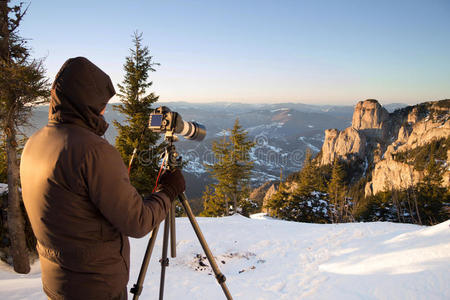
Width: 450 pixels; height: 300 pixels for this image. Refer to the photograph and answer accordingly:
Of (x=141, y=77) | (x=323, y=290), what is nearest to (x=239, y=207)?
(x=141, y=77)

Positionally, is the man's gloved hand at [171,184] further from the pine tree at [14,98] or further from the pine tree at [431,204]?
the pine tree at [431,204]

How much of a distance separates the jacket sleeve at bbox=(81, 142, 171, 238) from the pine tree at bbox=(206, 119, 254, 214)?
69.8ft

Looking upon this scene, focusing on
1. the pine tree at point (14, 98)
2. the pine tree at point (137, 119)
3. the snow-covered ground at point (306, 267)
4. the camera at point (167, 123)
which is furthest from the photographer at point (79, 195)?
the pine tree at point (137, 119)

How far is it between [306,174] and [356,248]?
25.3 metres

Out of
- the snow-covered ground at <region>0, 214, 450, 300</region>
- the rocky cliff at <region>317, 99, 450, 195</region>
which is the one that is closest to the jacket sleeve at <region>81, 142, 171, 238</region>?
the snow-covered ground at <region>0, 214, 450, 300</region>

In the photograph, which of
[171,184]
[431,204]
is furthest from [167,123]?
[431,204]

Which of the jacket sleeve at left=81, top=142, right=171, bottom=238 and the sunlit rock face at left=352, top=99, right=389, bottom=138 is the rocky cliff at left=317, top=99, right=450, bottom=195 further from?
the jacket sleeve at left=81, top=142, right=171, bottom=238

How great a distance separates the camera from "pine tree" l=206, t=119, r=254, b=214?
899 inches

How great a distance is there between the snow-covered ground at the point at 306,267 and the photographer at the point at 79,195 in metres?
2.93

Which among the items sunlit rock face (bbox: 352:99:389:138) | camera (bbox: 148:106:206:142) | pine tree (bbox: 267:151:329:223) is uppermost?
sunlit rock face (bbox: 352:99:389:138)

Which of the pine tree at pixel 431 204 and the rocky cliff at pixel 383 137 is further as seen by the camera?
the rocky cliff at pixel 383 137

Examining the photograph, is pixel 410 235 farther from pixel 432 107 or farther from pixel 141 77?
pixel 432 107

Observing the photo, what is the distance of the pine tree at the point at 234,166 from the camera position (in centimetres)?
2284

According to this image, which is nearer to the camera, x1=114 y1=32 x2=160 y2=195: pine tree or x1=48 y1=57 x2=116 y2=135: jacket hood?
x1=48 y1=57 x2=116 y2=135: jacket hood
